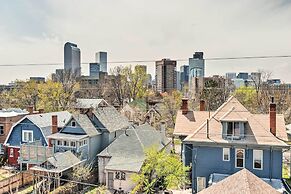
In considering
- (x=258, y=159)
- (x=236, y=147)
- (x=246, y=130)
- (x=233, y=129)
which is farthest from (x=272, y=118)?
(x=236, y=147)

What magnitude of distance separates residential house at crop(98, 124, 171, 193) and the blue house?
15.3 ft

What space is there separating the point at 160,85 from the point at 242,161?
115ft

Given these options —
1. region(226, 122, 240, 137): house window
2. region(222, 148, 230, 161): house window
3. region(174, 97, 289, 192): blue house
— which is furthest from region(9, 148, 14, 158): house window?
region(226, 122, 240, 137): house window

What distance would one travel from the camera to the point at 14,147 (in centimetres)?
2739

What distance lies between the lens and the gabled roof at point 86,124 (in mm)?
25219

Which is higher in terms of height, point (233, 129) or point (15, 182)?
point (233, 129)

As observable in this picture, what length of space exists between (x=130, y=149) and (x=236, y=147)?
8544 millimetres

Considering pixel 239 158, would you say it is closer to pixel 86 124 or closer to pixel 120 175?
pixel 120 175

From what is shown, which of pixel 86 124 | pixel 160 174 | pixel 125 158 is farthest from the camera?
pixel 86 124

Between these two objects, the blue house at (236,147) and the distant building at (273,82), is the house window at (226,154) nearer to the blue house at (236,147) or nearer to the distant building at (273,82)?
the blue house at (236,147)

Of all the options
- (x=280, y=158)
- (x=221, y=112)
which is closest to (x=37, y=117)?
(x=221, y=112)

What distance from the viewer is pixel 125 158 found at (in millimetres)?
22672

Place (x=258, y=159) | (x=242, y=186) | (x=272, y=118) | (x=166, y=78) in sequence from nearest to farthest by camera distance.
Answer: (x=242, y=186) → (x=258, y=159) → (x=272, y=118) → (x=166, y=78)

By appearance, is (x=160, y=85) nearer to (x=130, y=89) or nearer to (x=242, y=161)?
(x=130, y=89)
